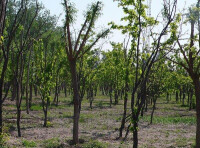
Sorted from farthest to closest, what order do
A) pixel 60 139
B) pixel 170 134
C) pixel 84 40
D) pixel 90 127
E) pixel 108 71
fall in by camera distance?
pixel 108 71 → pixel 90 127 → pixel 170 134 → pixel 60 139 → pixel 84 40

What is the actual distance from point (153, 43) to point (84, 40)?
11.7ft

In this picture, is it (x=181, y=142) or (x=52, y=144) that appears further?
(x=181, y=142)

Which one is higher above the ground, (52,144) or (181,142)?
(52,144)

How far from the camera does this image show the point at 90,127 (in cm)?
1917

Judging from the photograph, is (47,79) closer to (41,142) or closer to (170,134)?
(41,142)

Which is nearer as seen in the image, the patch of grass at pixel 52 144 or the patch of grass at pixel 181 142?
the patch of grass at pixel 52 144

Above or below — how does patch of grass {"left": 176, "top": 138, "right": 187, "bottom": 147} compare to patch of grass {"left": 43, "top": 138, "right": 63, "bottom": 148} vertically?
below

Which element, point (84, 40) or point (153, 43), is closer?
point (153, 43)

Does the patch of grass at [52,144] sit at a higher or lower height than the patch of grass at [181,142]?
higher

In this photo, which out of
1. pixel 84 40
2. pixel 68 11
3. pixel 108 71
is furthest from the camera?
pixel 108 71

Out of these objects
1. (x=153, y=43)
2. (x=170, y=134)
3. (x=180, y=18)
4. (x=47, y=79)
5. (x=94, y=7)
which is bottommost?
(x=170, y=134)

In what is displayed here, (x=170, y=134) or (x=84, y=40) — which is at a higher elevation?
(x=84, y=40)

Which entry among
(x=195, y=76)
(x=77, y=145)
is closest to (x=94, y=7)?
(x=195, y=76)

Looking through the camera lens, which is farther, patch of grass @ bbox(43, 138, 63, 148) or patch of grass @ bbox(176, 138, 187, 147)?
patch of grass @ bbox(176, 138, 187, 147)
